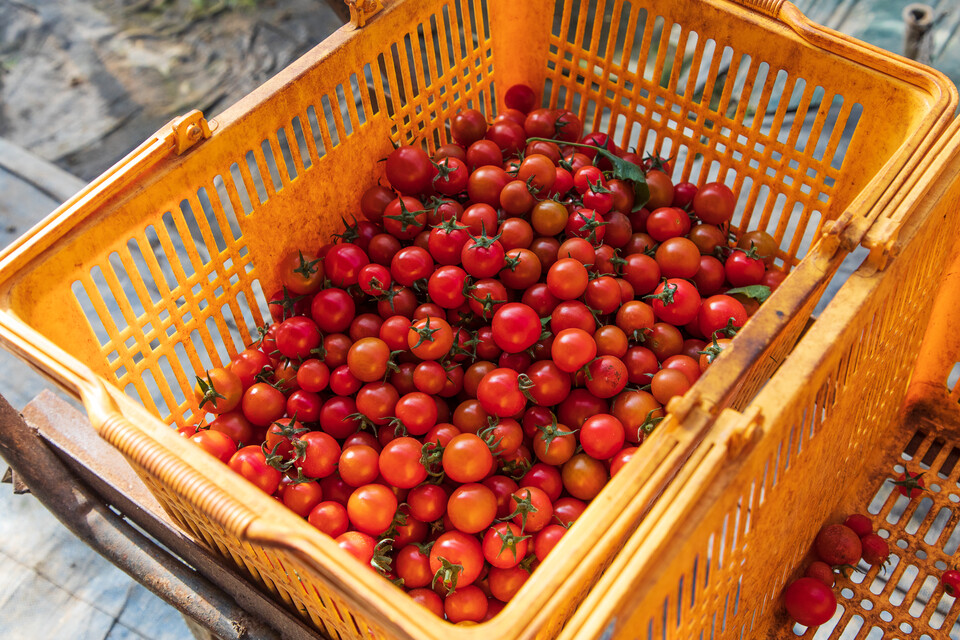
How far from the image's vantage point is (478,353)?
4.55 feet

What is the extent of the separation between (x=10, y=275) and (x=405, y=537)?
68cm

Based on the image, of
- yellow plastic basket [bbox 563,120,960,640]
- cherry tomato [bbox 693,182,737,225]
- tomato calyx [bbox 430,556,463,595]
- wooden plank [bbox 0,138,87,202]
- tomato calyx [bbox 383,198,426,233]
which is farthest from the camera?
wooden plank [bbox 0,138,87,202]

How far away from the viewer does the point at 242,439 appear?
4.44 feet

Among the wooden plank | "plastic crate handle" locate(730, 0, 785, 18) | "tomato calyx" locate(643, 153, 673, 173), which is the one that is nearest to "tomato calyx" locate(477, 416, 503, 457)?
"tomato calyx" locate(643, 153, 673, 173)

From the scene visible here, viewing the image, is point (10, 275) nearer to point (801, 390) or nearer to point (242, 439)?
point (242, 439)

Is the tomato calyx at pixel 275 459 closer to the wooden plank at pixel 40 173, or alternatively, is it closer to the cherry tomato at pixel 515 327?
the cherry tomato at pixel 515 327

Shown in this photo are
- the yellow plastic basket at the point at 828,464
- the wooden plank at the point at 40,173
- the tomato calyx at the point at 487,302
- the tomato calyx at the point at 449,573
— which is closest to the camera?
the yellow plastic basket at the point at 828,464

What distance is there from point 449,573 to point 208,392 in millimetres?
521

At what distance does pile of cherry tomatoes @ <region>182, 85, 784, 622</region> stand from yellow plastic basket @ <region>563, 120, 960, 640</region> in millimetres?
224

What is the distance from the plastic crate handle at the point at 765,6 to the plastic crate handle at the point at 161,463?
3.97ft

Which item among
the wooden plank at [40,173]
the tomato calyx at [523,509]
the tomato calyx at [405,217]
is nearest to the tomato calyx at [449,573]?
the tomato calyx at [523,509]

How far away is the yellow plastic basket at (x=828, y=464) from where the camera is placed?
2.62 feet

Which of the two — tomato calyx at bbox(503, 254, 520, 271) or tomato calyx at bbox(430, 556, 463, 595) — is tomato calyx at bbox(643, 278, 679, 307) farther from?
tomato calyx at bbox(430, 556, 463, 595)

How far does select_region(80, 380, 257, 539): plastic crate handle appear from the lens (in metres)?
0.80
